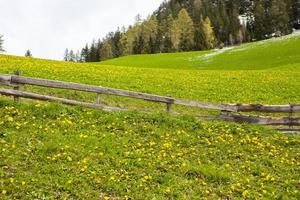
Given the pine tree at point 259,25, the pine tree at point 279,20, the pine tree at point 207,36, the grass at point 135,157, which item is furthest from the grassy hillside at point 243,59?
the pine tree at point 259,25

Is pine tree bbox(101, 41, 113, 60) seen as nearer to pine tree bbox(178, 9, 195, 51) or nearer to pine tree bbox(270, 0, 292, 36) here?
pine tree bbox(178, 9, 195, 51)

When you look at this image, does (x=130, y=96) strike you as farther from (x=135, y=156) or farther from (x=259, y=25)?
(x=259, y=25)

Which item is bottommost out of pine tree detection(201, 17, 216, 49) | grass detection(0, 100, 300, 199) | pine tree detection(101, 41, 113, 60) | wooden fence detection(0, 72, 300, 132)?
grass detection(0, 100, 300, 199)

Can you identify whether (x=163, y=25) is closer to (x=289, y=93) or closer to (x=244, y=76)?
(x=244, y=76)

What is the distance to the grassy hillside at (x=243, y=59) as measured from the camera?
55.6 m

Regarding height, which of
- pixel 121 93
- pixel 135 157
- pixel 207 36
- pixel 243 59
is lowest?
pixel 135 157

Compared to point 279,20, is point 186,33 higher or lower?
lower

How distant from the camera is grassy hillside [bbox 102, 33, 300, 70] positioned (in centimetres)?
5556

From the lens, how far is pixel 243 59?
61.2 meters

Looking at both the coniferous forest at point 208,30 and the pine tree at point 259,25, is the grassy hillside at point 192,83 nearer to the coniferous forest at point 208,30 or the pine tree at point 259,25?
the coniferous forest at point 208,30

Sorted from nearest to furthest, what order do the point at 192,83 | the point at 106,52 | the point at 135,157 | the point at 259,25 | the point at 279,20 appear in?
the point at 135,157, the point at 192,83, the point at 279,20, the point at 259,25, the point at 106,52

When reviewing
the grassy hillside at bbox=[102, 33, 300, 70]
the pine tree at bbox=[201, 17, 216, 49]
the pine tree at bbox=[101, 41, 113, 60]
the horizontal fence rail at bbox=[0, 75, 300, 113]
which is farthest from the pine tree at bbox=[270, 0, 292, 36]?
the horizontal fence rail at bbox=[0, 75, 300, 113]

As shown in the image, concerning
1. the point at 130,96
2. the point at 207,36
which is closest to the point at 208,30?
the point at 207,36

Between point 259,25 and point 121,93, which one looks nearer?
point 121,93
